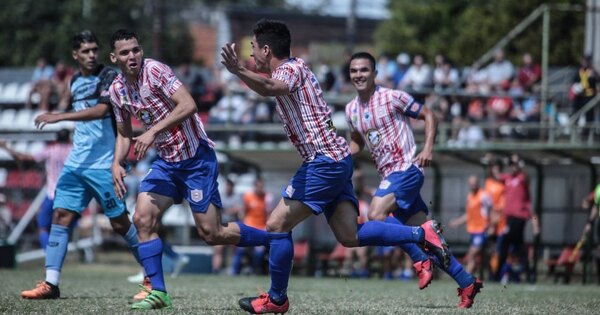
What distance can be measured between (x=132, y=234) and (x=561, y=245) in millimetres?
11963

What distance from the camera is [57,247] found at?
10117 mm

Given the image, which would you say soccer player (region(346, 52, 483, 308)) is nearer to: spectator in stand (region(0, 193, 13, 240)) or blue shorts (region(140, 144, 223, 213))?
blue shorts (region(140, 144, 223, 213))

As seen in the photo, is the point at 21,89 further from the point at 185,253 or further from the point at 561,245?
the point at 561,245

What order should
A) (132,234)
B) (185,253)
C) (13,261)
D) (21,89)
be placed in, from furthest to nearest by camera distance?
1. (21,89)
2. (185,253)
3. (13,261)
4. (132,234)

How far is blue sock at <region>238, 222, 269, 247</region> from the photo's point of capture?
8352mm

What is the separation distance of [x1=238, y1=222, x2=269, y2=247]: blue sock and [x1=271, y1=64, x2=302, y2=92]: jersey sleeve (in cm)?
111

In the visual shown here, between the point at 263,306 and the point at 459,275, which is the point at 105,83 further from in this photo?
the point at 459,275

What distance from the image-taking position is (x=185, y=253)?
19.9 metres

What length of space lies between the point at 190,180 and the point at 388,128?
2804 mm

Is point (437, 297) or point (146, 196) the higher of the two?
point (146, 196)

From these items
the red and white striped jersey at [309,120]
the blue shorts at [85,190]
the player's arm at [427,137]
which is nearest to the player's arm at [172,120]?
the red and white striped jersey at [309,120]

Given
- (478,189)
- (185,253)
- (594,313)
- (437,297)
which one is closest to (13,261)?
(185,253)

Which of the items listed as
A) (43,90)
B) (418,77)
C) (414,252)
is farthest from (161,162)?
(43,90)

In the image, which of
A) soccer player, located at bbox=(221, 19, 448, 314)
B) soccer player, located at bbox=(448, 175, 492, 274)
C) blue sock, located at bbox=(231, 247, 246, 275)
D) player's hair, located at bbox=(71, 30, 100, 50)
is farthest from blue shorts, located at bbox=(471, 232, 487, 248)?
soccer player, located at bbox=(221, 19, 448, 314)
